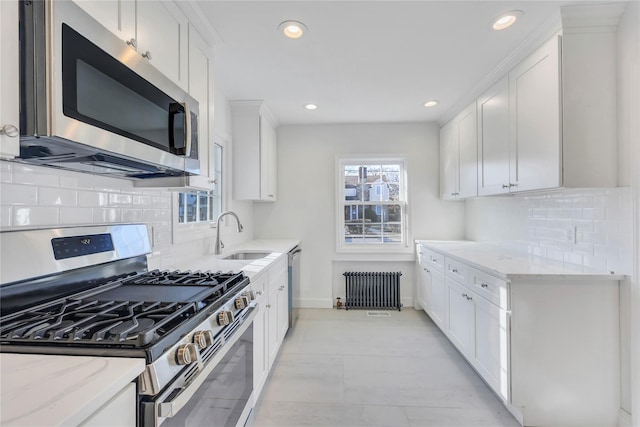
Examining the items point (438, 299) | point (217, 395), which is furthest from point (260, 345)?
point (438, 299)

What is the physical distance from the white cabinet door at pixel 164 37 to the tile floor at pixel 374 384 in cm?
213

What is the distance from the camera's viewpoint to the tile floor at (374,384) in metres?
1.94

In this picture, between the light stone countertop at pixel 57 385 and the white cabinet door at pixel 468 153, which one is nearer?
the light stone countertop at pixel 57 385

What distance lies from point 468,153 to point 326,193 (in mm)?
1848

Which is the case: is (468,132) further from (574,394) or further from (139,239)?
(139,239)

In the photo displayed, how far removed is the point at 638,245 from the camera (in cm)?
168

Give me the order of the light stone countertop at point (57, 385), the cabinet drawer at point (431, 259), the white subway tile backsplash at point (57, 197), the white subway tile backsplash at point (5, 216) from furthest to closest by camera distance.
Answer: the cabinet drawer at point (431, 259) < the white subway tile backsplash at point (57, 197) < the white subway tile backsplash at point (5, 216) < the light stone countertop at point (57, 385)

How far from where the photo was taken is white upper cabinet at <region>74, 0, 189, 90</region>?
110cm

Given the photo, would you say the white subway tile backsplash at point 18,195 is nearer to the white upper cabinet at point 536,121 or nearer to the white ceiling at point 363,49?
the white ceiling at point 363,49

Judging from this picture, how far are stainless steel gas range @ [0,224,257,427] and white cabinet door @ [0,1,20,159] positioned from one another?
43cm

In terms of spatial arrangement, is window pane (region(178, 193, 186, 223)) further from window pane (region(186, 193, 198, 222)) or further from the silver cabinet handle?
the silver cabinet handle

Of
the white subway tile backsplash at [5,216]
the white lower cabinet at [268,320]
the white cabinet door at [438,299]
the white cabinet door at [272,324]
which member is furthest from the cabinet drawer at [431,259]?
the white subway tile backsplash at [5,216]

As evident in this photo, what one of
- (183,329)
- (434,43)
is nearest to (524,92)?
(434,43)

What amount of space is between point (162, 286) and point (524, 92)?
8.87 feet
